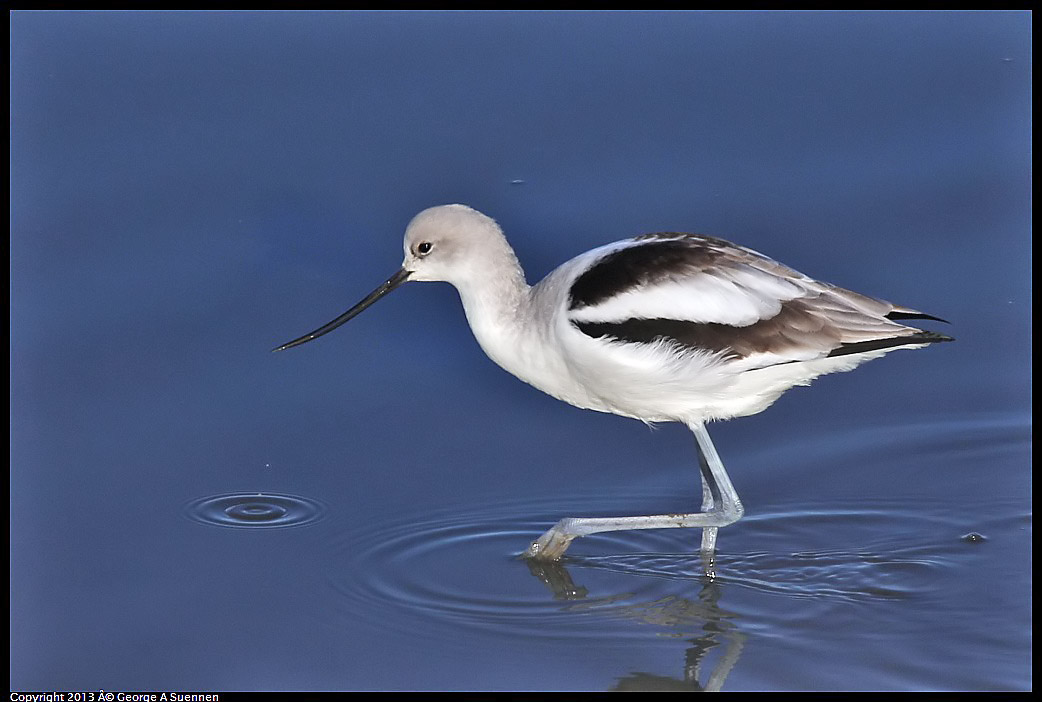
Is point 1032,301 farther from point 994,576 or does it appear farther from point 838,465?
point 994,576

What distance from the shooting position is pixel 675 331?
544 cm

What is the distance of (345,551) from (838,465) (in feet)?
6.53

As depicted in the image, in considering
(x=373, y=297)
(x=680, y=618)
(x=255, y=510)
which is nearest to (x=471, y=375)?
(x=373, y=297)

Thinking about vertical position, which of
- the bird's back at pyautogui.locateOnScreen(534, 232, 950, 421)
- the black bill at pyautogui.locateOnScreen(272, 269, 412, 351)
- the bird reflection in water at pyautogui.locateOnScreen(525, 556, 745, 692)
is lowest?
the bird reflection in water at pyautogui.locateOnScreen(525, 556, 745, 692)

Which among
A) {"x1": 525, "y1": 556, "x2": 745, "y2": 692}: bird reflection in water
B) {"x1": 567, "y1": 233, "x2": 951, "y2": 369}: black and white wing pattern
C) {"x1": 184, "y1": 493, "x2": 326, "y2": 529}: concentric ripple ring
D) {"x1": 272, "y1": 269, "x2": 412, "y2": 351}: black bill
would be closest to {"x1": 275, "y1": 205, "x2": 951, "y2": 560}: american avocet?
{"x1": 567, "y1": 233, "x2": 951, "y2": 369}: black and white wing pattern

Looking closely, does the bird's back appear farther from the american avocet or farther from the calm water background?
the calm water background

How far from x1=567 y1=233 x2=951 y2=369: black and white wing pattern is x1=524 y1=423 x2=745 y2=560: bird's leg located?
1.30 ft

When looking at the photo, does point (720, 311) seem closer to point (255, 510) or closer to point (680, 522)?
point (680, 522)

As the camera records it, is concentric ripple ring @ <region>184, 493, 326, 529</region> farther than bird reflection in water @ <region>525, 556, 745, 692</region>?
Yes

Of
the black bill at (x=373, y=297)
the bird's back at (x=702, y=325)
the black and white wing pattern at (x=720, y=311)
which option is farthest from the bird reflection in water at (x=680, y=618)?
the black bill at (x=373, y=297)

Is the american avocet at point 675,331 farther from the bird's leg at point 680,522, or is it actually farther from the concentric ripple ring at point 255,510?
the concentric ripple ring at point 255,510

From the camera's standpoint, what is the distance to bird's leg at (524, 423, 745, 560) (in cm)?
542

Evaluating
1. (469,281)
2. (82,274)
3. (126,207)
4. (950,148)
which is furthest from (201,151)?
(950,148)

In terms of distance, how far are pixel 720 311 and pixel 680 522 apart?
0.75 m
